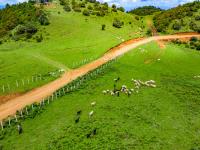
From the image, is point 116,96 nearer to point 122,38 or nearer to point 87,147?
point 87,147

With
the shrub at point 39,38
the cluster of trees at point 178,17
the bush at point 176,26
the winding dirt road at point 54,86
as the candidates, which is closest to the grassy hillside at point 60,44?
the shrub at point 39,38

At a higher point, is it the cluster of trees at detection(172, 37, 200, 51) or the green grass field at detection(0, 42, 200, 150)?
the cluster of trees at detection(172, 37, 200, 51)

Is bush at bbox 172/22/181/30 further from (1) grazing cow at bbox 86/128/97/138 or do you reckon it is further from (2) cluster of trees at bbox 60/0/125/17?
(1) grazing cow at bbox 86/128/97/138

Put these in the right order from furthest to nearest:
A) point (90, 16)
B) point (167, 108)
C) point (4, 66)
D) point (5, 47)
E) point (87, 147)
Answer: point (90, 16) < point (5, 47) < point (4, 66) < point (167, 108) < point (87, 147)

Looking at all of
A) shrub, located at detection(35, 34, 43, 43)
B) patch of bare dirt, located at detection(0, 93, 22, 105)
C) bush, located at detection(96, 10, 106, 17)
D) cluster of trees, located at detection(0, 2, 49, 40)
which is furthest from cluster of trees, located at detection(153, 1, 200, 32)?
patch of bare dirt, located at detection(0, 93, 22, 105)

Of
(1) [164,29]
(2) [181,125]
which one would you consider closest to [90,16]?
(1) [164,29]

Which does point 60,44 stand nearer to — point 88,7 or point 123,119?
point 88,7
